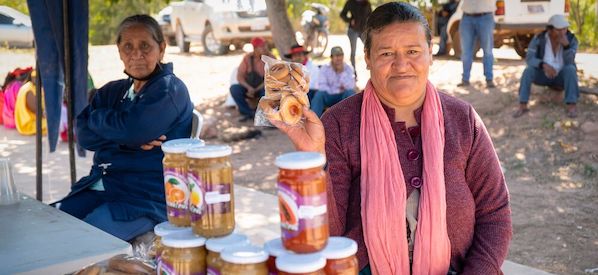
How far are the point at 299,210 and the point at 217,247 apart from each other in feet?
0.84

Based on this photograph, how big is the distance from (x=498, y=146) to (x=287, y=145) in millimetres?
2628

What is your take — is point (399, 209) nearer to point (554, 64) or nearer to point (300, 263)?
point (300, 263)

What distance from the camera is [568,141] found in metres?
7.38

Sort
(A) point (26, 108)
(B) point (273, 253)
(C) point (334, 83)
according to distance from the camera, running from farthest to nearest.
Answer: (A) point (26, 108), (C) point (334, 83), (B) point (273, 253)

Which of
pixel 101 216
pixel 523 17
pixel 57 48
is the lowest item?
pixel 101 216

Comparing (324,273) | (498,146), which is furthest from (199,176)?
(498,146)

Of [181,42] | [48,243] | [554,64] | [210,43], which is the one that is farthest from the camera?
[181,42]

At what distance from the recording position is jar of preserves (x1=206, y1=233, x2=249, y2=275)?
1.64 m

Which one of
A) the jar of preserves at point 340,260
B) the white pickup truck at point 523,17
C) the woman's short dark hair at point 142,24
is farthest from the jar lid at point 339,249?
the white pickup truck at point 523,17

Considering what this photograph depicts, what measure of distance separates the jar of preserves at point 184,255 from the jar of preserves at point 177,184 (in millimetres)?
159

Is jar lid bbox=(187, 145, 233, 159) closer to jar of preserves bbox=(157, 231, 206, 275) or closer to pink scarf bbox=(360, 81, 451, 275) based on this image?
jar of preserves bbox=(157, 231, 206, 275)

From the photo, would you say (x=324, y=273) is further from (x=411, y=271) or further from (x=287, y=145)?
(x=287, y=145)

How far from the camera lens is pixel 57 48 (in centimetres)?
428

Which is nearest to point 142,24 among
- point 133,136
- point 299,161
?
point 133,136
